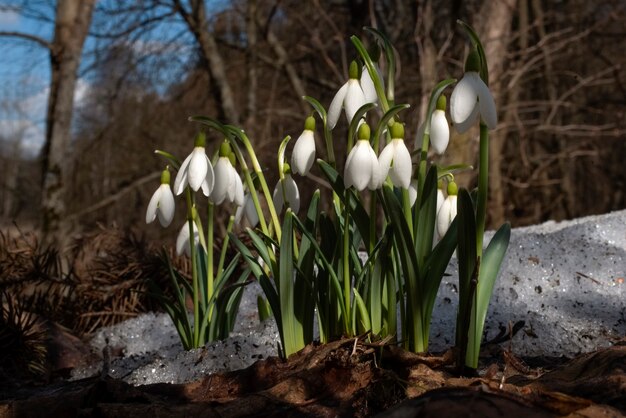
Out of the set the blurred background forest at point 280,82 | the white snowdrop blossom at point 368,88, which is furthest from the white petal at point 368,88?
the blurred background forest at point 280,82

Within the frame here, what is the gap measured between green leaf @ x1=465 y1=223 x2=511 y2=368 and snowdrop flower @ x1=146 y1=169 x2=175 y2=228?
677mm

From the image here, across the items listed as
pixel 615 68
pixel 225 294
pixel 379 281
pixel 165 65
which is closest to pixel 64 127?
pixel 225 294

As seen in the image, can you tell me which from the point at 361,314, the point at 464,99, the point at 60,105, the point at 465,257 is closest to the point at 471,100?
the point at 464,99

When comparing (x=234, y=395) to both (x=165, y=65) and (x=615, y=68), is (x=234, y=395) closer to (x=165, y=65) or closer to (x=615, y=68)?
(x=615, y=68)

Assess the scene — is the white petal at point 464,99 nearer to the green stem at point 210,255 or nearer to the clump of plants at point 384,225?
the clump of plants at point 384,225

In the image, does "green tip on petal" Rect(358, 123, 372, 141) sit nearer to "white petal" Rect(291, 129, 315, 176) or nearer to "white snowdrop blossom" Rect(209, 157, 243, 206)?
"white petal" Rect(291, 129, 315, 176)

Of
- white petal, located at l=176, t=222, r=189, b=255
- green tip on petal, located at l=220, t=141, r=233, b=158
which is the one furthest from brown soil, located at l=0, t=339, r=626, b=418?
white petal, located at l=176, t=222, r=189, b=255

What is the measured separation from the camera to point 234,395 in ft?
3.50

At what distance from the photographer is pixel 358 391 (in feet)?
3.18

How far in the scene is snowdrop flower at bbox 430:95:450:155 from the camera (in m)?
1.19

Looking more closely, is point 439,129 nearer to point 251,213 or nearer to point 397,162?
point 397,162

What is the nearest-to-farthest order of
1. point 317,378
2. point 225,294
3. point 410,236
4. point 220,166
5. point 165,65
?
point 317,378, point 410,236, point 220,166, point 225,294, point 165,65

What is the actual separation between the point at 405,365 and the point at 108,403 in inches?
16.9

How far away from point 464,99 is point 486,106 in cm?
4
